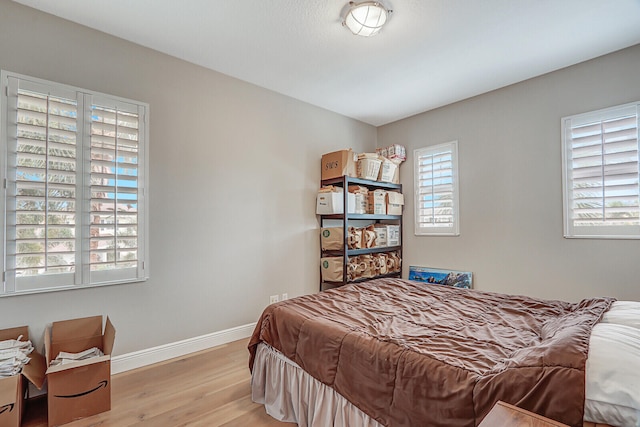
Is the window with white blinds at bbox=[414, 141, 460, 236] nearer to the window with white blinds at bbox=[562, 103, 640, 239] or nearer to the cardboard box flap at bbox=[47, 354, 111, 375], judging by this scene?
the window with white blinds at bbox=[562, 103, 640, 239]

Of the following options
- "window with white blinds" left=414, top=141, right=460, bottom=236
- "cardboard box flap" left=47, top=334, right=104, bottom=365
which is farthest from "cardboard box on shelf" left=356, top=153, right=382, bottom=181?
"cardboard box flap" left=47, top=334, right=104, bottom=365

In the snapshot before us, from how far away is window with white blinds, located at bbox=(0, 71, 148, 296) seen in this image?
1.97m

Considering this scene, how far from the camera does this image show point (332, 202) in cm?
351

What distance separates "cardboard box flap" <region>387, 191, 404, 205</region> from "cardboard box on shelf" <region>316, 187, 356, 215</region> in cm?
57

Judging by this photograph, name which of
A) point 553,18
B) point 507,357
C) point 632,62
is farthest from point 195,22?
point 632,62

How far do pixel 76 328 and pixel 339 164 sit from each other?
286 cm

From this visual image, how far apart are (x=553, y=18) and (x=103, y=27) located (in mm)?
3359

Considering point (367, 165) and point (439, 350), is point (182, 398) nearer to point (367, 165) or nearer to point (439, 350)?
point (439, 350)

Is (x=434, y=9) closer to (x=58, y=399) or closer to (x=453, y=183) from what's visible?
(x=453, y=183)

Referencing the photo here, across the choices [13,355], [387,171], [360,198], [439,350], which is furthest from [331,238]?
[13,355]

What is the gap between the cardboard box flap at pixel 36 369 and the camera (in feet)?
5.71

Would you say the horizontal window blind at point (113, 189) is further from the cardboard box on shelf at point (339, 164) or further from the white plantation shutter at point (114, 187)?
the cardboard box on shelf at point (339, 164)

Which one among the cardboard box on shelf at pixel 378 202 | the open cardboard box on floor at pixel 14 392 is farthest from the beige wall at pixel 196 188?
the cardboard box on shelf at pixel 378 202

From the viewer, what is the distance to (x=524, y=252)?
305cm
